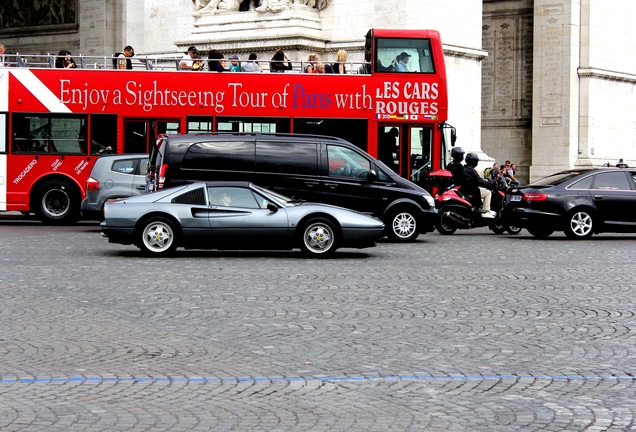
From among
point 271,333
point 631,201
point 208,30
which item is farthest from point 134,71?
point 271,333

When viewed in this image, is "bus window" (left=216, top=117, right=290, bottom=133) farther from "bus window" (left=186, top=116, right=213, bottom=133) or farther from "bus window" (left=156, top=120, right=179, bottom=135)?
"bus window" (left=156, top=120, right=179, bottom=135)

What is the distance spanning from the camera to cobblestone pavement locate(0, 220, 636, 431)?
6488mm

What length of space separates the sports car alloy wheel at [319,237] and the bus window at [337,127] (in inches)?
306

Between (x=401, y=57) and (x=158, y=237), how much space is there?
30.3 feet

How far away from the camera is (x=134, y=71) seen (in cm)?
2452

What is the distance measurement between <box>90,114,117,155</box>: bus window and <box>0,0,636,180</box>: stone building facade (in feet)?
21.0

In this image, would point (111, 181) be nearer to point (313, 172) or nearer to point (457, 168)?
point (313, 172)

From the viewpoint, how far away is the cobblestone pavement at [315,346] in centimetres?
649

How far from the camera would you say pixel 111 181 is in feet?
74.4

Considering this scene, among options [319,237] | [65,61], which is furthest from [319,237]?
[65,61]

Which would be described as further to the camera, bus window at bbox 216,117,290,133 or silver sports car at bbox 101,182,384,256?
bus window at bbox 216,117,290,133

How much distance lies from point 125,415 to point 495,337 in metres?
3.67

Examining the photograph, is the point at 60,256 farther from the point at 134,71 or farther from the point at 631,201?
the point at 631,201

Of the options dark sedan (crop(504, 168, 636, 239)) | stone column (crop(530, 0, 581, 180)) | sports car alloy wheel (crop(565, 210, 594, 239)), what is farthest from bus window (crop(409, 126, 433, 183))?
stone column (crop(530, 0, 581, 180))
